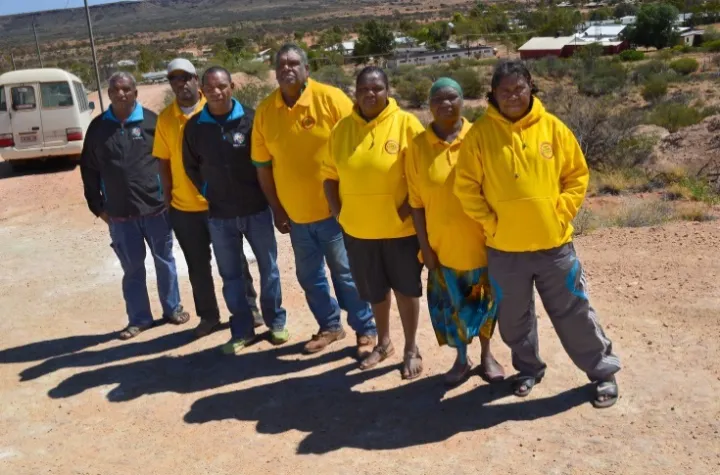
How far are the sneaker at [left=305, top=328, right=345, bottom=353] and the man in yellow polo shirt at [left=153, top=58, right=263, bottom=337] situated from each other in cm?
71

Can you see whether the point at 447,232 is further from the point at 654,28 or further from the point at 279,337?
the point at 654,28

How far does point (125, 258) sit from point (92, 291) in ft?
4.84

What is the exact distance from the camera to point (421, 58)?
40.6 meters

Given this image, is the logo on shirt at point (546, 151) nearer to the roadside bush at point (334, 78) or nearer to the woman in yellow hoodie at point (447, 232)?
the woman in yellow hoodie at point (447, 232)

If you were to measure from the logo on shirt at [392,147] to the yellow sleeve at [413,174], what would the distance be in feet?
0.32

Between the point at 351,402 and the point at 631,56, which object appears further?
the point at 631,56

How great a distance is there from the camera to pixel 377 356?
4.71m

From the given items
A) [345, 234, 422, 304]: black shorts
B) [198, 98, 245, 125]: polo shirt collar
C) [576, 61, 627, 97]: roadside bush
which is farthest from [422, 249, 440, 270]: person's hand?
[576, 61, 627, 97]: roadside bush

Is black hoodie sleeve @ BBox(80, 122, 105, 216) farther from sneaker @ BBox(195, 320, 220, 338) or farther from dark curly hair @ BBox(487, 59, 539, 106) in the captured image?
dark curly hair @ BBox(487, 59, 539, 106)

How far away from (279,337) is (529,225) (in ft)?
7.36

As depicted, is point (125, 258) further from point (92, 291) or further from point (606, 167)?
point (606, 167)

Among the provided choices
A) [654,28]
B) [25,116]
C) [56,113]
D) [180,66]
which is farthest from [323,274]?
[654,28]

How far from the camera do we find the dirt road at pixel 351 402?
3.64 m

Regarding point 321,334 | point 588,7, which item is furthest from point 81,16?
point 321,334
